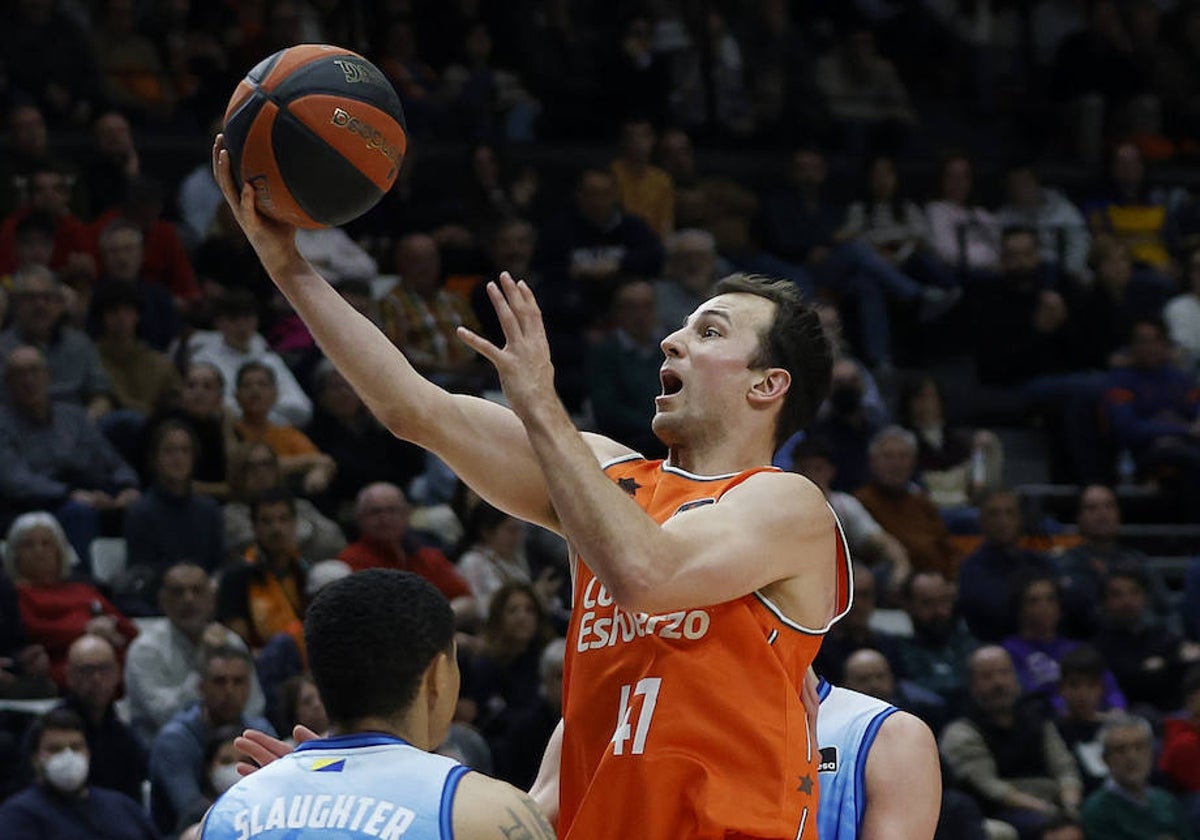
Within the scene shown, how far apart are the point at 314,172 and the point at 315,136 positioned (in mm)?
72

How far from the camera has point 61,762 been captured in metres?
7.95

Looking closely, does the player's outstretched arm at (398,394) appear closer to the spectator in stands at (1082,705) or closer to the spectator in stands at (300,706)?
the spectator in stands at (300,706)

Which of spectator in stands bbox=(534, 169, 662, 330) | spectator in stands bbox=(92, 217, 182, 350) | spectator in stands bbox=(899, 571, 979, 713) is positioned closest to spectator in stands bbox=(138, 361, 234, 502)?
spectator in stands bbox=(92, 217, 182, 350)

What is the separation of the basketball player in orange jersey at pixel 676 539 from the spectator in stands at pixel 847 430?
775 cm

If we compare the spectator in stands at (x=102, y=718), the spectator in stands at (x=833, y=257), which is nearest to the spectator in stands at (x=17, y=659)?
the spectator in stands at (x=102, y=718)

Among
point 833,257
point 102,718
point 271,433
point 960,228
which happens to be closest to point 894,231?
point 960,228

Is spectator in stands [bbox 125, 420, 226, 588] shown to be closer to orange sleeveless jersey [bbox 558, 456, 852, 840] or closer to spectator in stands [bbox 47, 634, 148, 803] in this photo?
spectator in stands [bbox 47, 634, 148, 803]

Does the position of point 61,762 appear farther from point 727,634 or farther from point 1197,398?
point 1197,398

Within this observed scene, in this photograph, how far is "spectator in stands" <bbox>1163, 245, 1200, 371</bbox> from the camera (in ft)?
45.6

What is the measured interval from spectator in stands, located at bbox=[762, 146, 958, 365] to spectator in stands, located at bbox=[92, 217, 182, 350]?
171 inches

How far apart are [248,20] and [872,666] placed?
6.77m

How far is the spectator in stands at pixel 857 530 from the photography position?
11.2 meters

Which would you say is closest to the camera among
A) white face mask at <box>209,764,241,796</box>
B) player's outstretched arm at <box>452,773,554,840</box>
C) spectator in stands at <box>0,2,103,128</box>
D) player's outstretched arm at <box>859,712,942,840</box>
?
player's outstretched arm at <box>452,773,554,840</box>

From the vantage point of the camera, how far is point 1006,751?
10.1 meters
